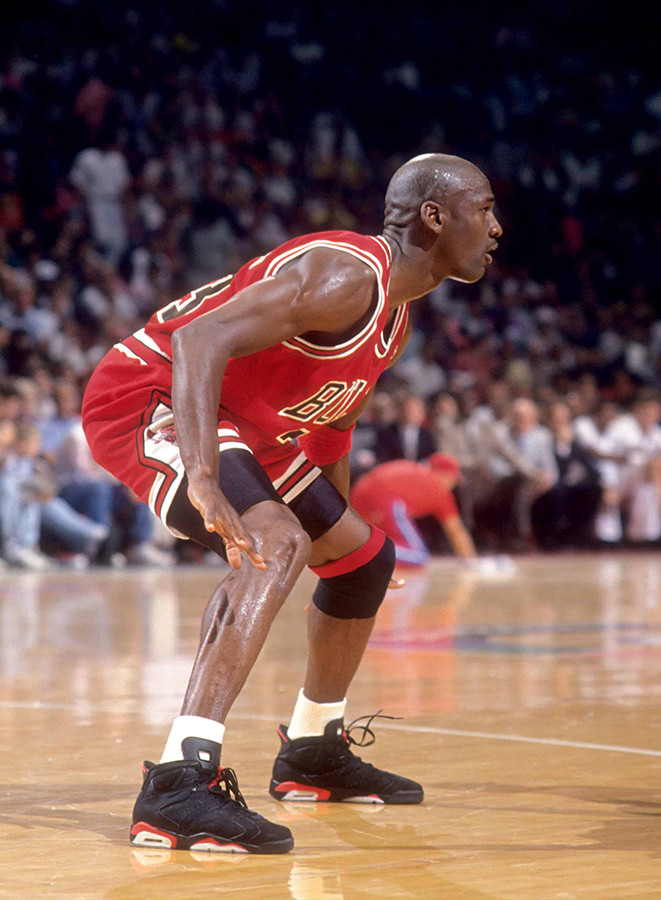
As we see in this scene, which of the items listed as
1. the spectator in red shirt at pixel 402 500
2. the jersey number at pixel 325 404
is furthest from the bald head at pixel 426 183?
the spectator in red shirt at pixel 402 500

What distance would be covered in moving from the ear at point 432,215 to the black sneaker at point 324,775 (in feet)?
3.94

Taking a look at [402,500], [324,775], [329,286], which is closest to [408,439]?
[402,500]

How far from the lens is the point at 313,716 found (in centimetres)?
345

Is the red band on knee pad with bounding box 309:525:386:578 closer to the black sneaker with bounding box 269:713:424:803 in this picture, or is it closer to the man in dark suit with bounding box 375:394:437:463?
the black sneaker with bounding box 269:713:424:803

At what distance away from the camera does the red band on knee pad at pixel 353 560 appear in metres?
3.43

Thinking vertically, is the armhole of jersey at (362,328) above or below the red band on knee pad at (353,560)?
above

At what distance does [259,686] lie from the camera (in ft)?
16.2

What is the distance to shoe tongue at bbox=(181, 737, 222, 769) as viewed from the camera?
2736 millimetres

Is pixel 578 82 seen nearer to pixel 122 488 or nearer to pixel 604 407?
pixel 604 407

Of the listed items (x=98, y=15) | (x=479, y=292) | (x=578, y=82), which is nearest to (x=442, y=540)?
(x=479, y=292)

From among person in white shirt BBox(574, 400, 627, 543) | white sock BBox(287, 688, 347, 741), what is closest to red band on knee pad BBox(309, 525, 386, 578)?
white sock BBox(287, 688, 347, 741)

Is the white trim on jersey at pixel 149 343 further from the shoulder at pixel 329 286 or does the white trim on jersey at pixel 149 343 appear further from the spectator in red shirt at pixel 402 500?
the spectator in red shirt at pixel 402 500

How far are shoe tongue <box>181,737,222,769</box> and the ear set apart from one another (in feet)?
4.09

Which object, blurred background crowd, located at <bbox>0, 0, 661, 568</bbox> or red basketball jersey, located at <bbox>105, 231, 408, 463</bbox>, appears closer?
red basketball jersey, located at <bbox>105, 231, 408, 463</bbox>
